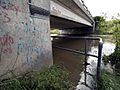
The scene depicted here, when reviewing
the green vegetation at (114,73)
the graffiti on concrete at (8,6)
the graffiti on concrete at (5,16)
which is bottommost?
the green vegetation at (114,73)

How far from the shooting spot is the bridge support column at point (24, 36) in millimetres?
4152

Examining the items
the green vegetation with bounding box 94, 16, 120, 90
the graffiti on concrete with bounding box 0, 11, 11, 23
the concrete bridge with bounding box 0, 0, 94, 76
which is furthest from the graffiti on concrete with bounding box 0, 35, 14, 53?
the green vegetation with bounding box 94, 16, 120, 90

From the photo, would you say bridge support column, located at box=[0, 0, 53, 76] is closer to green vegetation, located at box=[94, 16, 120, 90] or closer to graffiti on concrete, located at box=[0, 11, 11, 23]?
graffiti on concrete, located at box=[0, 11, 11, 23]

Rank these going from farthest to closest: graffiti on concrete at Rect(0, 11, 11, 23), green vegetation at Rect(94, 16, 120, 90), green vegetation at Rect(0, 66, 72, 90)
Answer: green vegetation at Rect(94, 16, 120, 90) < graffiti on concrete at Rect(0, 11, 11, 23) < green vegetation at Rect(0, 66, 72, 90)

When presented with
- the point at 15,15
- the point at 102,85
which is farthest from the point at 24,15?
the point at 102,85

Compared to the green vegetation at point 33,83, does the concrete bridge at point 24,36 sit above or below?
above

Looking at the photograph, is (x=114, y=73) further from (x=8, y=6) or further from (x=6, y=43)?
(x=8, y=6)

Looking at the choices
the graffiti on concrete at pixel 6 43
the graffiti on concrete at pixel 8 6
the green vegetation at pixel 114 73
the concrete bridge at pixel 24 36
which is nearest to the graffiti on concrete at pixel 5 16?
the concrete bridge at pixel 24 36

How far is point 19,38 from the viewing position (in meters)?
4.65

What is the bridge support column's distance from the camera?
4152 millimetres

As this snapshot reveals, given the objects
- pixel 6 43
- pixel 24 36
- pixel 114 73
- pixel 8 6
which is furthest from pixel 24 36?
pixel 114 73

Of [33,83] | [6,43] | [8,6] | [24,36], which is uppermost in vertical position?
[8,6]

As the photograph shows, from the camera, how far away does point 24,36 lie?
4.86m

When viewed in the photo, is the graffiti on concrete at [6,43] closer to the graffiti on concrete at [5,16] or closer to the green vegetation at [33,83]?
the graffiti on concrete at [5,16]
